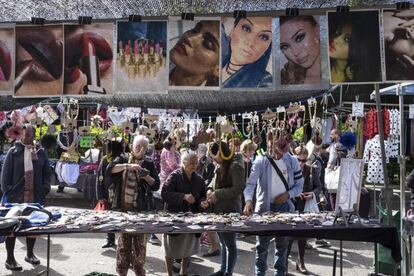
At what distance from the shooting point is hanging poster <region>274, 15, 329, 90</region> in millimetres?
3998

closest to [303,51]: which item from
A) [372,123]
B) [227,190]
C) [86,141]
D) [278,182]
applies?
[278,182]

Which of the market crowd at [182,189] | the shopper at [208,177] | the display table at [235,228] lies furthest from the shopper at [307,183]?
the display table at [235,228]

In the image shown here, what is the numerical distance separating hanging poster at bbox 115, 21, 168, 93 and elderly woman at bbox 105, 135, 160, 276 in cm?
103

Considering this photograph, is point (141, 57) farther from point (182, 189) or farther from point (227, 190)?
point (227, 190)

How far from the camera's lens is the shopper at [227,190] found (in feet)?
16.1

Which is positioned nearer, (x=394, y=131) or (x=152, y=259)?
(x=152, y=259)

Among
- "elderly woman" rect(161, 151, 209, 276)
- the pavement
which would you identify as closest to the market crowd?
"elderly woman" rect(161, 151, 209, 276)

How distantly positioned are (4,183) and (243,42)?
320 cm

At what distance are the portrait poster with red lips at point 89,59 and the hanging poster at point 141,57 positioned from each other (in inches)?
3.4

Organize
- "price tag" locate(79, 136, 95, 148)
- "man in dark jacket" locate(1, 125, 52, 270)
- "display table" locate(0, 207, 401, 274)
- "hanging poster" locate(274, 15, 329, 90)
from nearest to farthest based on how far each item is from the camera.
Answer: "display table" locate(0, 207, 401, 274) → "hanging poster" locate(274, 15, 329, 90) → "man in dark jacket" locate(1, 125, 52, 270) → "price tag" locate(79, 136, 95, 148)

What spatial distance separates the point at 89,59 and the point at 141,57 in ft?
1.44

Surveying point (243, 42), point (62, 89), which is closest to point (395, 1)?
point (243, 42)

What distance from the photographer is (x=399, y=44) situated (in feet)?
12.7

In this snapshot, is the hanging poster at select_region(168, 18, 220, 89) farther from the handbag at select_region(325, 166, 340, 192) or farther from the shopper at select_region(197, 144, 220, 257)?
the handbag at select_region(325, 166, 340, 192)
